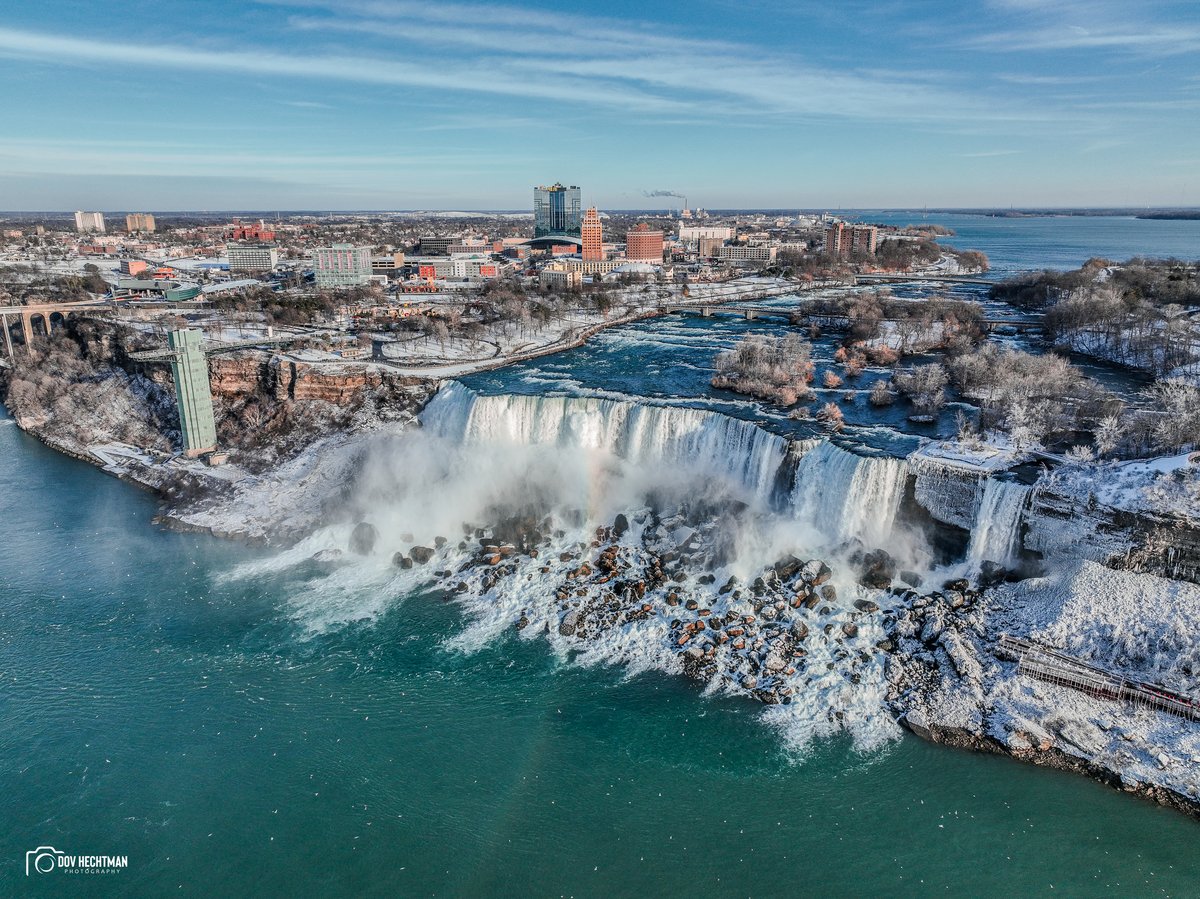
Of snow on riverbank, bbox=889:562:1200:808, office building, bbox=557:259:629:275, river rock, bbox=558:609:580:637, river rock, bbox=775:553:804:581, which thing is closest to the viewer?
snow on riverbank, bbox=889:562:1200:808

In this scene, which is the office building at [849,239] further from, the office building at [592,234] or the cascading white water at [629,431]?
the cascading white water at [629,431]

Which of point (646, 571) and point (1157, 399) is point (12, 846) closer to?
point (646, 571)

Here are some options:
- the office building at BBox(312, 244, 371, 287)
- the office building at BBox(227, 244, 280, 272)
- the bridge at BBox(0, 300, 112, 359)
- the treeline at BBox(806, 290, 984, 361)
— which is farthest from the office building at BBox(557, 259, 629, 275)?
the bridge at BBox(0, 300, 112, 359)

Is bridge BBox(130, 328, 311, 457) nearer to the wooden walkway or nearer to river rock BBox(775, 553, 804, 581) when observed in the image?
river rock BBox(775, 553, 804, 581)

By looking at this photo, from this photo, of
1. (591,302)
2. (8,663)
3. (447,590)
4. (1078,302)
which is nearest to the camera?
(8,663)

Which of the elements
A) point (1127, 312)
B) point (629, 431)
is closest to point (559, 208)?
point (1127, 312)

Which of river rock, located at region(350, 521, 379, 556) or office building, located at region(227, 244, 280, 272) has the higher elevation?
office building, located at region(227, 244, 280, 272)

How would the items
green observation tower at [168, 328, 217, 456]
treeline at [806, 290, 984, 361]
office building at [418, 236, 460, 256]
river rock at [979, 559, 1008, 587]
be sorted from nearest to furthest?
1. river rock at [979, 559, 1008, 587]
2. green observation tower at [168, 328, 217, 456]
3. treeline at [806, 290, 984, 361]
4. office building at [418, 236, 460, 256]

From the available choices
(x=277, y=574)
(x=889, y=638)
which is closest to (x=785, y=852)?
(x=889, y=638)
